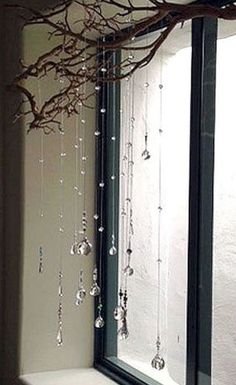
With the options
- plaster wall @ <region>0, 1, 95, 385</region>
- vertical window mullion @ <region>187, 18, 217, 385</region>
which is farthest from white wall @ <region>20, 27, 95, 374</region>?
vertical window mullion @ <region>187, 18, 217, 385</region>

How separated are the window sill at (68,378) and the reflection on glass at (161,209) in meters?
0.10

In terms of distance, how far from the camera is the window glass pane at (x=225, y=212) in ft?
4.90

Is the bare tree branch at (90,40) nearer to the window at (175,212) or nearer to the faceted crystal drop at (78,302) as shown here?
the window at (175,212)

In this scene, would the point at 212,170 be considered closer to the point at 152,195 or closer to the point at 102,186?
the point at 152,195

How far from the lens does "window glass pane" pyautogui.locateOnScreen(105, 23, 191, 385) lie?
1670mm

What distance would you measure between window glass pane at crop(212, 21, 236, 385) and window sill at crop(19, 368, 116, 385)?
1.33 ft

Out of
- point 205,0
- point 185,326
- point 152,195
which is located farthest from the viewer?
point 152,195

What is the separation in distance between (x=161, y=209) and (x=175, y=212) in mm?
37

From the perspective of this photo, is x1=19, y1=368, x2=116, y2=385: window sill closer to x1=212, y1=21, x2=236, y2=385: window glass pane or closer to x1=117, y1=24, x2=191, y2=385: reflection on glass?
x1=117, y1=24, x2=191, y2=385: reflection on glass

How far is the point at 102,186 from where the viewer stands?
186cm

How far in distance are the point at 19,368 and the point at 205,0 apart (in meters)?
1.09

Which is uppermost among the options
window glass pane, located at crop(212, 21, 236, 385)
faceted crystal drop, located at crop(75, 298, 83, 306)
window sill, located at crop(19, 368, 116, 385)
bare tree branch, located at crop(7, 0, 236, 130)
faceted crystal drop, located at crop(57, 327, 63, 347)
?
bare tree branch, located at crop(7, 0, 236, 130)

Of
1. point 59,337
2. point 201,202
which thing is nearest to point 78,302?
point 59,337

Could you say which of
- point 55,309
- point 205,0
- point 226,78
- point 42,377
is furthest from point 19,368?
point 205,0
